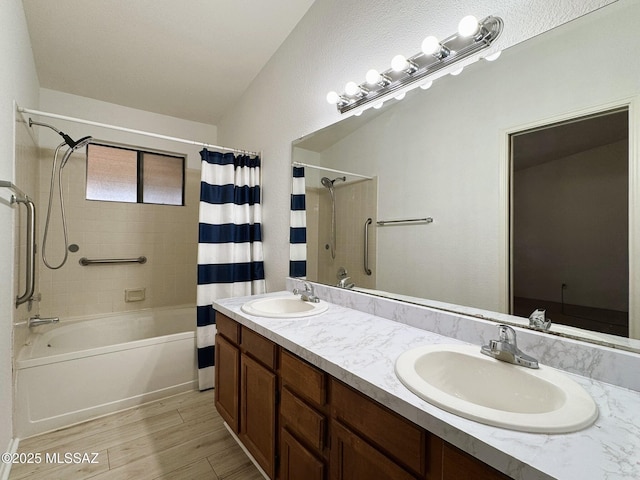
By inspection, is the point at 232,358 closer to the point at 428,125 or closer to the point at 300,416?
the point at 300,416

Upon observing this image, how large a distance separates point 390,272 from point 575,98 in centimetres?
94

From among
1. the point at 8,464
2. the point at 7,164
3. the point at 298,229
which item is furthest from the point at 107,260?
the point at 298,229

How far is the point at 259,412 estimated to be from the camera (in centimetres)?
131

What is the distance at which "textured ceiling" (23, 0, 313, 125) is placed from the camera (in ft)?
6.05

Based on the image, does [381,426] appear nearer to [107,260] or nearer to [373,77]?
[373,77]

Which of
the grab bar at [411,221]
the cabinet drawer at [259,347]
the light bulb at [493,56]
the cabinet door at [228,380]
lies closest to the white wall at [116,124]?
the cabinet door at [228,380]

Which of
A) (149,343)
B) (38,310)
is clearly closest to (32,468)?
(149,343)

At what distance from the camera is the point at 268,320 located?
1362 mm

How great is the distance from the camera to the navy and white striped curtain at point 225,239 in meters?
2.24

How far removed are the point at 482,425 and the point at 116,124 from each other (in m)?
3.73

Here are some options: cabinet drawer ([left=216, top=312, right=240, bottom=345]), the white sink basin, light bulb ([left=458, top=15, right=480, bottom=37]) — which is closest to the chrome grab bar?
cabinet drawer ([left=216, top=312, right=240, bottom=345])

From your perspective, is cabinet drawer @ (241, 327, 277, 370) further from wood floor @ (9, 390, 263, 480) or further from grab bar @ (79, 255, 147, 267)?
grab bar @ (79, 255, 147, 267)

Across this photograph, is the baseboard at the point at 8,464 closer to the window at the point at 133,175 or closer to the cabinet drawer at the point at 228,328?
the cabinet drawer at the point at 228,328

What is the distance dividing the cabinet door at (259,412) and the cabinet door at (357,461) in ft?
1.31
